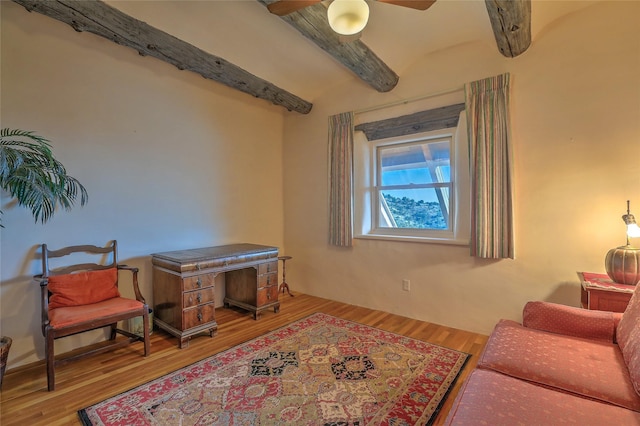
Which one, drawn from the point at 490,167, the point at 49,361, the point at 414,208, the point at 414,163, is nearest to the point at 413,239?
the point at 414,208

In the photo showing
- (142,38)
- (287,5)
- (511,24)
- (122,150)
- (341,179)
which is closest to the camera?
(287,5)

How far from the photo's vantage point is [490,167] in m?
2.73

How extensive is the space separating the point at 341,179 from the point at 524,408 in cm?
288

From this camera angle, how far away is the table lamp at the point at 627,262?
1954mm

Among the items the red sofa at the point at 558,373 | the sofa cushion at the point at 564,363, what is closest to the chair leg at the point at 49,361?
the red sofa at the point at 558,373

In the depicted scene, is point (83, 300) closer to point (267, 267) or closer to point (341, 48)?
point (267, 267)

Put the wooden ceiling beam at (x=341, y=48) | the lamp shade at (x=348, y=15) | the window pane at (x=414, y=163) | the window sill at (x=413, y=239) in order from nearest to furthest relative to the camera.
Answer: the lamp shade at (x=348, y=15) → the wooden ceiling beam at (x=341, y=48) → the window sill at (x=413, y=239) → the window pane at (x=414, y=163)

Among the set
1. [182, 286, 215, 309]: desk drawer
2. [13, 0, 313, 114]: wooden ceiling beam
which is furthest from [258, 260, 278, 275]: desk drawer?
[13, 0, 313, 114]: wooden ceiling beam

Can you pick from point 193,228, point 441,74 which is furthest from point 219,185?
point 441,74

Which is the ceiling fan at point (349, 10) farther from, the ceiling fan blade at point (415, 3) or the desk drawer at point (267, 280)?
the desk drawer at point (267, 280)

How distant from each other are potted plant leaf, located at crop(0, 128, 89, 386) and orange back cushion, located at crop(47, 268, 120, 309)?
356mm

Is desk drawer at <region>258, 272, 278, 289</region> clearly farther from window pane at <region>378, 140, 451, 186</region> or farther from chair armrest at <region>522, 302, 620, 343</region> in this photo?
chair armrest at <region>522, 302, 620, 343</region>

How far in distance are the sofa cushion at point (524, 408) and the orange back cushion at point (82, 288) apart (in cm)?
260

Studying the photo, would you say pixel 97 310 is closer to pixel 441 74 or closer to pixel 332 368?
pixel 332 368
